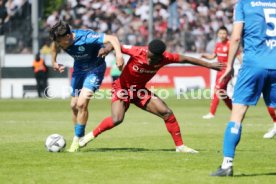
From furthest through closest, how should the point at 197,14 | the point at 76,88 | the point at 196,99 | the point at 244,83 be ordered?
the point at 197,14
the point at 196,99
the point at 76,88
the point at 244,83

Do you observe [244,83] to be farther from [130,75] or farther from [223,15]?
[223,15]

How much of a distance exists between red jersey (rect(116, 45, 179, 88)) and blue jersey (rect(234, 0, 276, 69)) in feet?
9.80

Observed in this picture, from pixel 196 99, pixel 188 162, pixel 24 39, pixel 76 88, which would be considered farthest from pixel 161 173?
pixel 24 39

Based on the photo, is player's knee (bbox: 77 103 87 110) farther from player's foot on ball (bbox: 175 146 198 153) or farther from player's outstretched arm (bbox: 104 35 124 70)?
player's foot on ball (bbox: 175 146 198 153)

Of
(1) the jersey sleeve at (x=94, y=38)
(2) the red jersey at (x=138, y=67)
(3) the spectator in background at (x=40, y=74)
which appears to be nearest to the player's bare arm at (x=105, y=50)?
(2) the red jersey at (x=138, y=67)

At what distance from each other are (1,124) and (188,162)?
34.6 feet

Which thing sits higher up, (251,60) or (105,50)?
(251,60)

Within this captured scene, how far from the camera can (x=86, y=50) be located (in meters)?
14.4

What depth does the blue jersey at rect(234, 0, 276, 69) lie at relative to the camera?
33.5 ft

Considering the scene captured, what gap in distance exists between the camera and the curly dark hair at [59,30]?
547 inches

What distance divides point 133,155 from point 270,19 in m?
3.83

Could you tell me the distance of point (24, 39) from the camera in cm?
3738

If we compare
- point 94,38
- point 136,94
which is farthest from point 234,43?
point 94,38

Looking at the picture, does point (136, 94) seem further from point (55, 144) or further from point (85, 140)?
point (55, 144)
